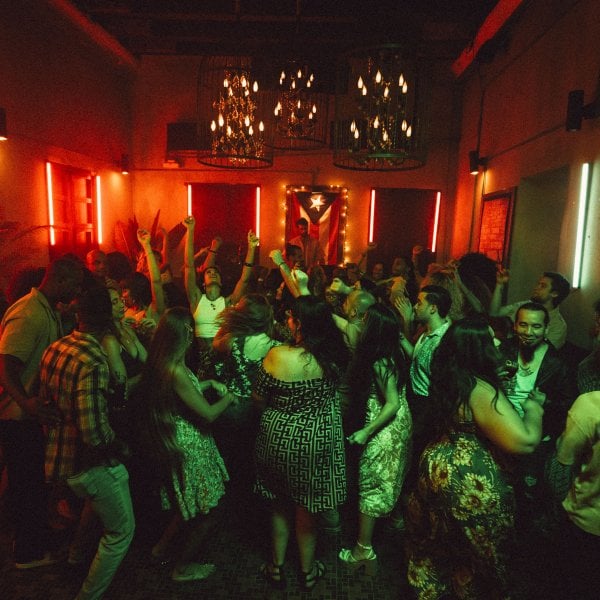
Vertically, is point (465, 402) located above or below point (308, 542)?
above

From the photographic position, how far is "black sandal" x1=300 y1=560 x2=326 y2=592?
8.05ft

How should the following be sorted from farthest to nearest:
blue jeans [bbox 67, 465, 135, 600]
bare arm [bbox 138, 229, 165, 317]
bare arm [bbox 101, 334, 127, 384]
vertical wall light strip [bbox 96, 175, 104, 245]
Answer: vertical wall light strip [bbox 96, 175, 104, 245] < bare arm [bbox 138, 229, 165, 317] < bare arm [bbox 101, 334, 127, 384] < blue jeans [bbox 67, 465, 135, 600]

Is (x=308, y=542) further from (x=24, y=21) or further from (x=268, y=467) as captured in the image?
(x=24, y=21)

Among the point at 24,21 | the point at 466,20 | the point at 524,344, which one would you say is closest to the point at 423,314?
the point at 524,344

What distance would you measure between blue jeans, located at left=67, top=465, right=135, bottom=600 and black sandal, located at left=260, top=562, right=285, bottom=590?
2.76 feet

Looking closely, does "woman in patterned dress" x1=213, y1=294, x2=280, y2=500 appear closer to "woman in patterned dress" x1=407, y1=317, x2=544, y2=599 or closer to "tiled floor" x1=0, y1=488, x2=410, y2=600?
"tiled floor" x1=0, y1=488, x2=410, y2=600

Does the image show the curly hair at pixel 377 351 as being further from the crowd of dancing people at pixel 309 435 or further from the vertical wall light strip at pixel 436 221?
the vertical wall light strip at pixel 436 221

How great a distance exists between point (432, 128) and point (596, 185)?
17.8ft

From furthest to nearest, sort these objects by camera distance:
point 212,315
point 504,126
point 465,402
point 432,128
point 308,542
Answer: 1. point 432,128
2. point 504,126
3. point 212,315
4. point 308,542
5. point 465,402

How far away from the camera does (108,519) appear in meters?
2.15

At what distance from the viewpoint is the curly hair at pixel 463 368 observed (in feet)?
6.04

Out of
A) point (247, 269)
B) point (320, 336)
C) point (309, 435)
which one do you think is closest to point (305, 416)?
point (309, 435)

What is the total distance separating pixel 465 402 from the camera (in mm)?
1851

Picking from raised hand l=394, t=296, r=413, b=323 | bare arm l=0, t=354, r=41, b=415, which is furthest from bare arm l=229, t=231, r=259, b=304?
bare arm l=0, t=354, r=41, b=415
